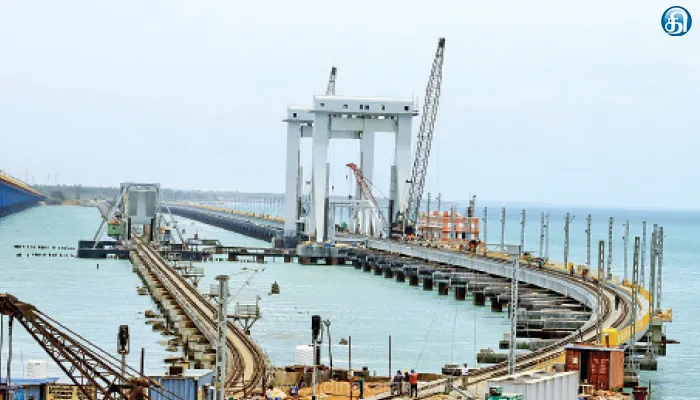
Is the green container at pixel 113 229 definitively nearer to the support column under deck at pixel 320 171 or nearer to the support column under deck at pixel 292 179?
the support column under deck at pixel 292 179

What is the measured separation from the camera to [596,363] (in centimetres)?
4847

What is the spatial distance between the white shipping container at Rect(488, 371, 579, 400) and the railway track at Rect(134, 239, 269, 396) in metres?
11.0

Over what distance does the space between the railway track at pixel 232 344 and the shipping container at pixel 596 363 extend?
1099 cm

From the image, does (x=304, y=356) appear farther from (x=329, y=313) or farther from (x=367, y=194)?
(x=367, y=194)

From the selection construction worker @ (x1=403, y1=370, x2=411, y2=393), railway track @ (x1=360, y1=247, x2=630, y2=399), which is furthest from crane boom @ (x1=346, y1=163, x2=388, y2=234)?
construction worker @ (x1=403, y1=370, x2=411, y2=393)

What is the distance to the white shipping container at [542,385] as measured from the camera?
119ft

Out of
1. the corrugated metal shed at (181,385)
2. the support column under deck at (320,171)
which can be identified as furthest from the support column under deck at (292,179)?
the corrugated metal shed at (181,385)

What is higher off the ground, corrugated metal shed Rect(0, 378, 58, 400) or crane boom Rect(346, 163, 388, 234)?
crane boom Rect(346, 163, 388, 234)

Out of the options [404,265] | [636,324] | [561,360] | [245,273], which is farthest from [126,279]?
[561,360]

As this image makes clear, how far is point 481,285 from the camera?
345ft

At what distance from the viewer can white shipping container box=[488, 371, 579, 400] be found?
1430 inches

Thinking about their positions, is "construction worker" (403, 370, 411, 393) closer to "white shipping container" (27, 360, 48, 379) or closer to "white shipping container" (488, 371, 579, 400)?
"white shipping container" (488, 371, 579, 400)

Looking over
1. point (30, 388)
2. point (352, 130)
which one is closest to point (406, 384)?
point (30, 388)

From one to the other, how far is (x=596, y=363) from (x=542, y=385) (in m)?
11.4
